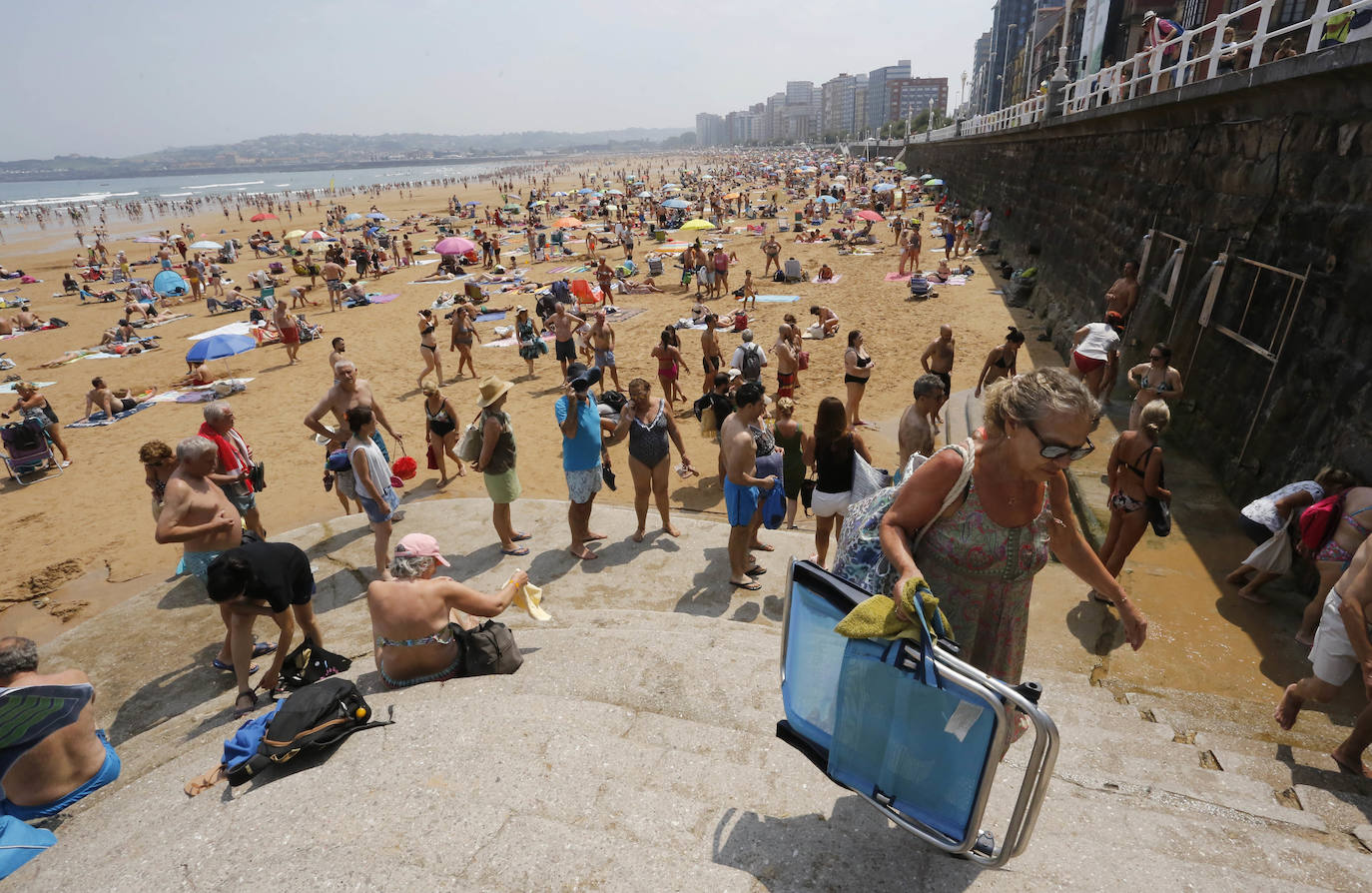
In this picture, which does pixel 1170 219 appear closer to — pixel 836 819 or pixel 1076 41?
pixel 836 819

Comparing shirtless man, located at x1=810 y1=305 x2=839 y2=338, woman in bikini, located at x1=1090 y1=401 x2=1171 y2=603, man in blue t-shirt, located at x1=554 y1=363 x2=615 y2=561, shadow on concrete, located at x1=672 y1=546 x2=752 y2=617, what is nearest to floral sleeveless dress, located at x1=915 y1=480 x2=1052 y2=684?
shadow on concrete, located at x1=672 y1=546 x2=752 y2=617

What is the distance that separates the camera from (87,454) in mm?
9781

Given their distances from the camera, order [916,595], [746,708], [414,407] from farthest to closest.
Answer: [414,407] < [746,708] < [916,595]

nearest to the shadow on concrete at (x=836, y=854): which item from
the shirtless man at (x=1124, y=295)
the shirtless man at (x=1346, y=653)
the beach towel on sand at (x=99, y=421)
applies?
the shirtless man at (x=1346, y=653)

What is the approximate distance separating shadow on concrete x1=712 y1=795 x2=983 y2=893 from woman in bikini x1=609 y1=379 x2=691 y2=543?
3491 mm

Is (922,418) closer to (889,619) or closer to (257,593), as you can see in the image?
(889,619)

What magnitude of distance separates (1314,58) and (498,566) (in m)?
8.03

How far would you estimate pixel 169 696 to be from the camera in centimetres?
448

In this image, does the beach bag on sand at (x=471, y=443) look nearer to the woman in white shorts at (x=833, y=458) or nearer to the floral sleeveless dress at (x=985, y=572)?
the woman in white shorts at (x=833, y=458)

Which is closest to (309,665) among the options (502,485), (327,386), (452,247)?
(502,485)

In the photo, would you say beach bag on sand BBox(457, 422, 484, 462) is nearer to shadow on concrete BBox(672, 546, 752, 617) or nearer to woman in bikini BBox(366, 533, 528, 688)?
woman in bikini BBox(366, 533, 528, 688)

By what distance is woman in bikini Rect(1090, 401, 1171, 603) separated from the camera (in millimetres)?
4383

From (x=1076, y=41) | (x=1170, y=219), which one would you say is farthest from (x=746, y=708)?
(x=1076, y=41)

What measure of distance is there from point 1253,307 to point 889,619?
22.9 feet
